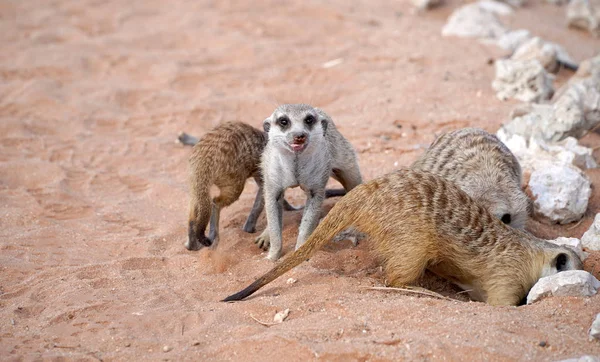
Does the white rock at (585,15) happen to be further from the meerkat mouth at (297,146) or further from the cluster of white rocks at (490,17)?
the meerkat mouth at (297,146)

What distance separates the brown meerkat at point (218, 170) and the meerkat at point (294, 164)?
0.57 ft

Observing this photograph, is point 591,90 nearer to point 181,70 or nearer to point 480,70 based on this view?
point 480,70

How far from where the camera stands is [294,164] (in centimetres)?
395

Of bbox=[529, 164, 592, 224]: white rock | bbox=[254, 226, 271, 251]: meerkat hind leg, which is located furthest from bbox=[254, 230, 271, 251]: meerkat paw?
bbox=[529, 164, 592, 224]: white rock

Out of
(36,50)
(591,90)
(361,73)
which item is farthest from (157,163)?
(591,90)

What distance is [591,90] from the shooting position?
216 inches

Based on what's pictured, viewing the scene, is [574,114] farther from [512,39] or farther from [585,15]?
[585,15]

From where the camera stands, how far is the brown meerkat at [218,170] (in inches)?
158

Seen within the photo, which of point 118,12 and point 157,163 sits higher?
point 118,12


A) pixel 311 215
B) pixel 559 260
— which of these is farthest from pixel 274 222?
pixel 559 260

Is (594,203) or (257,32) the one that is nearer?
(594,203)

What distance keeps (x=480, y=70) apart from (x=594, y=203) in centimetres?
256

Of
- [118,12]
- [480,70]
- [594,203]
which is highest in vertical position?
[118,12]

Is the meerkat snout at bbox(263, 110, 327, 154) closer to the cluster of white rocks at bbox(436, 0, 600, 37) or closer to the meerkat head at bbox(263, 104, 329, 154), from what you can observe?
the meerkat head at bbox(263, 104, 329, 154)
